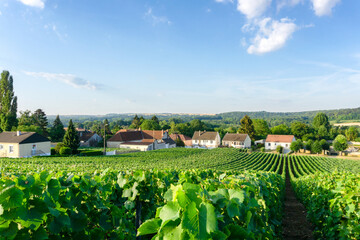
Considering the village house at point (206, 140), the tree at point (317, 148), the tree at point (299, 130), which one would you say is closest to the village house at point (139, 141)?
the village house at point (206, 140)

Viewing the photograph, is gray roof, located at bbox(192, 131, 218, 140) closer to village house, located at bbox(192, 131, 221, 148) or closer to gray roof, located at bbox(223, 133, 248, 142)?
village house, located at bbox(192, 131, 221, 148)

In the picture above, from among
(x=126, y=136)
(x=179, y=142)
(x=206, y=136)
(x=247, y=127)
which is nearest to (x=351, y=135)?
(x=247, y=127)

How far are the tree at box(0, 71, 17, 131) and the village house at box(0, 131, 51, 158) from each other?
16.4m

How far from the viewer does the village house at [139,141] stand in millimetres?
54531

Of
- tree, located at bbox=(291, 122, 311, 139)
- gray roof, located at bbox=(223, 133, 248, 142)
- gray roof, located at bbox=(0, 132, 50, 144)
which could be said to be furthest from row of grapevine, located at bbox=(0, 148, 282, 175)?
tree, located at bbox=(291, 122, 311, 139)

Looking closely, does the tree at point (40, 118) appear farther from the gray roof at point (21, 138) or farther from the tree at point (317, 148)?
the tree at point (317, 148)

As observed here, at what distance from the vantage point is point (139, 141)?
65.5 m

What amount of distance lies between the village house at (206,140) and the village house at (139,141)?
53.0 feet

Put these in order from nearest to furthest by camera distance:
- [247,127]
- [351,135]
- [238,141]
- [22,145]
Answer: [22,145] → [238,141] → [247,127] → [351,135]

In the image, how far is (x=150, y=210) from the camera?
4.36 m

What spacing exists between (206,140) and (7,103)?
61.9 metres

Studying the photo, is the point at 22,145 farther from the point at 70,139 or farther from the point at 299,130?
the point at 299,130

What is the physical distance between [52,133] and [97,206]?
64.4 meters

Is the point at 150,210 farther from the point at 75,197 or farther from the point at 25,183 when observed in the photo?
the point at 25,183
